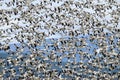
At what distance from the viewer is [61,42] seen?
266 ft

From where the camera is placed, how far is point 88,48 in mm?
71375

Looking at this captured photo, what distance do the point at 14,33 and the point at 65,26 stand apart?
13751mm

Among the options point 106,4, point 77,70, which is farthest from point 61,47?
point 106,4

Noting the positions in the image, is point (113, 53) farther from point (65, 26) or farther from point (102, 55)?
point (65, 26)

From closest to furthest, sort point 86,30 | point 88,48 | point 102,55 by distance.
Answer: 1. point 88,48
2. point 102,55
3. point 86,30

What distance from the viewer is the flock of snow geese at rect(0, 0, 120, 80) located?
72125mm

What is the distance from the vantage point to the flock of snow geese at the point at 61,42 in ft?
237

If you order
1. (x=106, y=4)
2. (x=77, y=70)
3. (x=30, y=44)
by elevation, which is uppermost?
(x=106, y=4)

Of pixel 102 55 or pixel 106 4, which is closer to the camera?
pixel 102 55

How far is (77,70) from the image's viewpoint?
77312 mm

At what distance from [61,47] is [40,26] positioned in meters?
6.20

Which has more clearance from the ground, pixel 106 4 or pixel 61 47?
pixel 106 4

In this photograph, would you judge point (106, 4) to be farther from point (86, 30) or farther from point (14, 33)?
point (14, 33)

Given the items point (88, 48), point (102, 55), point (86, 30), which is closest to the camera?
point (88, 48)
